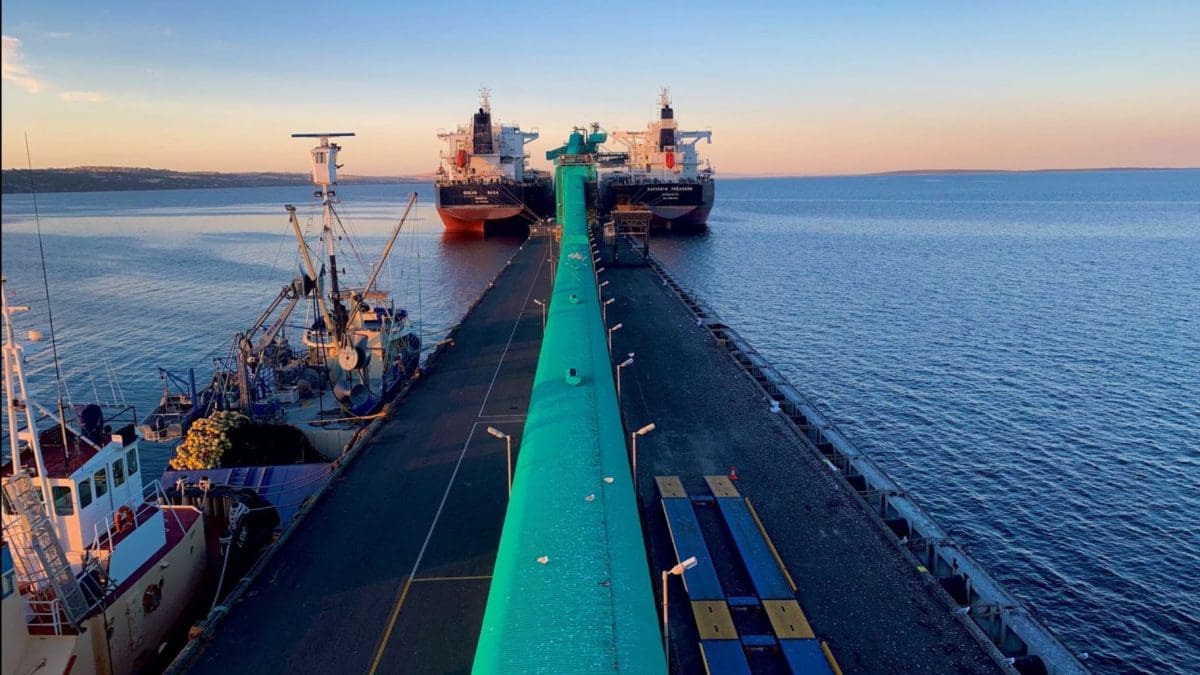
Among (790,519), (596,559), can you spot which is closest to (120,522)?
(596,559)

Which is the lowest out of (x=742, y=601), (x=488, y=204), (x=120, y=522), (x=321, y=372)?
(x=742, y=601)

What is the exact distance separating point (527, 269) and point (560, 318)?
49.7 m

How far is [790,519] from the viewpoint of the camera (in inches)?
1098

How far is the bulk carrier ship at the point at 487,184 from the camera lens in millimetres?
134000

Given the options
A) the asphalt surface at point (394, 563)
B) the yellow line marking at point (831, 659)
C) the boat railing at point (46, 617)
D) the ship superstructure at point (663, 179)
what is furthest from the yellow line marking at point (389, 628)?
the ship superstructure at point (663, 179)

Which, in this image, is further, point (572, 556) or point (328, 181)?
point (328, 181)

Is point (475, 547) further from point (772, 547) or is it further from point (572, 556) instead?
point (772, 547)

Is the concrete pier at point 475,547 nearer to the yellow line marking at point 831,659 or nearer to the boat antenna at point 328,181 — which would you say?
the yellow line marking at point 831,659

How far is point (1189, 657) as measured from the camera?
2611 centimetres

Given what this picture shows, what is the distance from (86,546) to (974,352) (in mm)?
60677

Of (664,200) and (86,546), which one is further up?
(664,200)

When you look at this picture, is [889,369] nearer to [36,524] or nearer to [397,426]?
[397,426]

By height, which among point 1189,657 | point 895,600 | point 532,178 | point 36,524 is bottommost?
point 1189,657

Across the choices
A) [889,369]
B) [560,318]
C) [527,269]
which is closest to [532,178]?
[527,269]
